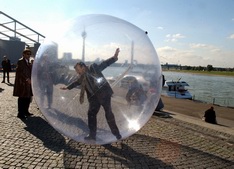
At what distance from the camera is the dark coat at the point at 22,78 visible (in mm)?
6871

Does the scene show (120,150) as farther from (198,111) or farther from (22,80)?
(198,111)

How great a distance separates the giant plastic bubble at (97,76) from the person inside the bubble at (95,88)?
2 centimetres

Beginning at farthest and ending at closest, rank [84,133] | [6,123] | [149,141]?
[6,123]
[149,141]
[84,133]

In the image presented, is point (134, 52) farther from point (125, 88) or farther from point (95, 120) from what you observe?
point (95, 120)

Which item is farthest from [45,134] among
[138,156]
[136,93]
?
[136,93]

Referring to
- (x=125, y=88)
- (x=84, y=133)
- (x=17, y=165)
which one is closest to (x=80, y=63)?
(x=125, y=88)

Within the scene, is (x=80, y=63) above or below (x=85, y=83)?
above

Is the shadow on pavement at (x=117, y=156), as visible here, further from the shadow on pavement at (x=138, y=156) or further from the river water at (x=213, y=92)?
the river water at (x=213, y=92)

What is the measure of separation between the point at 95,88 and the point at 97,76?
0.62 ft

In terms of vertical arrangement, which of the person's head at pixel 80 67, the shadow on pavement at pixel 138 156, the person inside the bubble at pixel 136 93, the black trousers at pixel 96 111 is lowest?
the shadow on pavement at pixel 138 156

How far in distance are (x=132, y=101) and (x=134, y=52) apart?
0.79 m

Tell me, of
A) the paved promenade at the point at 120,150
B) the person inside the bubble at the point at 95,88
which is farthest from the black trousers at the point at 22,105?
the person inside the bubble at the point at 95,88

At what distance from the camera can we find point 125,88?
13.9ft

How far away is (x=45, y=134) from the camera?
5.72m
